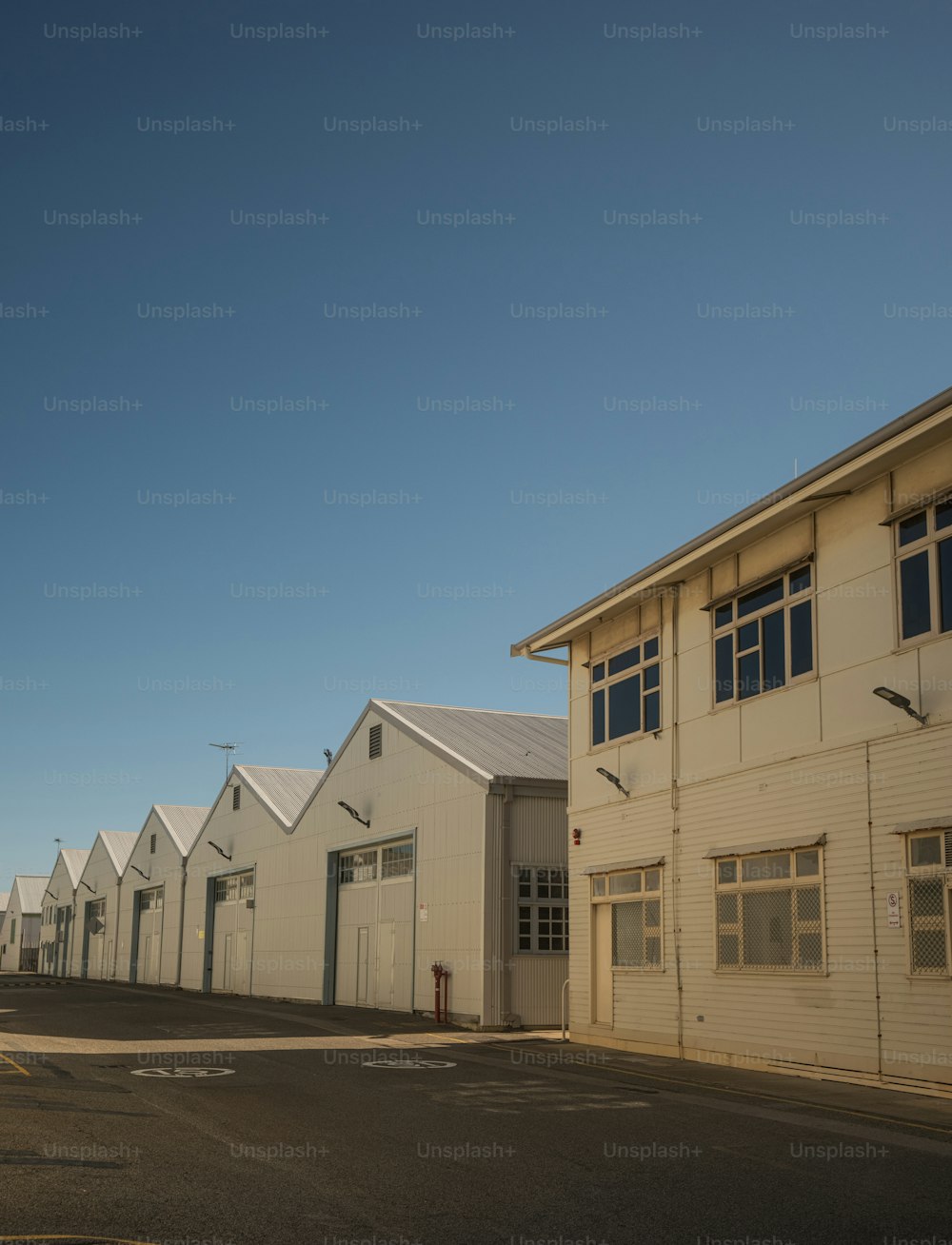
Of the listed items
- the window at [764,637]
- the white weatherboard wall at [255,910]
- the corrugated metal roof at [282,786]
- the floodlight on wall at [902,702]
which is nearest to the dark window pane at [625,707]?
the window at [764,637]

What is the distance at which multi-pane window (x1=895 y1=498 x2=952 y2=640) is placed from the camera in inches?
536

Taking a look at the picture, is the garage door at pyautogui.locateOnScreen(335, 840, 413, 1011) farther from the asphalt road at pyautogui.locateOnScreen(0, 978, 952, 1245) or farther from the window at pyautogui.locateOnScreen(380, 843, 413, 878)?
the asphalt road at pyautogui.locateOnScreen(0, 978, 952, 1245)

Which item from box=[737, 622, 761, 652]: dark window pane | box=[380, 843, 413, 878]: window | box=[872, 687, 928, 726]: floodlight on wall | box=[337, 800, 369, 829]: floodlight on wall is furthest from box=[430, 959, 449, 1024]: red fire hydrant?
box=[872, 687, 928, 726]: floodlight on wall

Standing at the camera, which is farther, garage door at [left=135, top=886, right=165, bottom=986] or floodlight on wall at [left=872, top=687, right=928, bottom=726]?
garage door at [left=135, top=886, right=165, bottom=986]

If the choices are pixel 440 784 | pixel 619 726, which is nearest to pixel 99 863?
pixel 440 784

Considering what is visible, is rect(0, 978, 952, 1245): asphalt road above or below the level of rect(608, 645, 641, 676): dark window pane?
below

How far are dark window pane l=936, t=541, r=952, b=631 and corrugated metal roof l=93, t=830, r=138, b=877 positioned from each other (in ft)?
163

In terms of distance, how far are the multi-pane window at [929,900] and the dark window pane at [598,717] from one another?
823cm

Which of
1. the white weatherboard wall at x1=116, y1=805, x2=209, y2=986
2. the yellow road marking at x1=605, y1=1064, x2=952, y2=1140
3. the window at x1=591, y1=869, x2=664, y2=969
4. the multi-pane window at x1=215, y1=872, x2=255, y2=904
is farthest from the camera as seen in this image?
the white weatherboard wall at x1=116, y1=805, x2=209, y2=986

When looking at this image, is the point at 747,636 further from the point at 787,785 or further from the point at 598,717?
the point at 598,717

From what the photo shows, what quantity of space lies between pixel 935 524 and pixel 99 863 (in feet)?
183

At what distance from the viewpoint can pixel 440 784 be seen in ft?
88.9

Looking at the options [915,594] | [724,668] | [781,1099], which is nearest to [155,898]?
[724,668]

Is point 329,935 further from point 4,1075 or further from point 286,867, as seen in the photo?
point 4,1075
